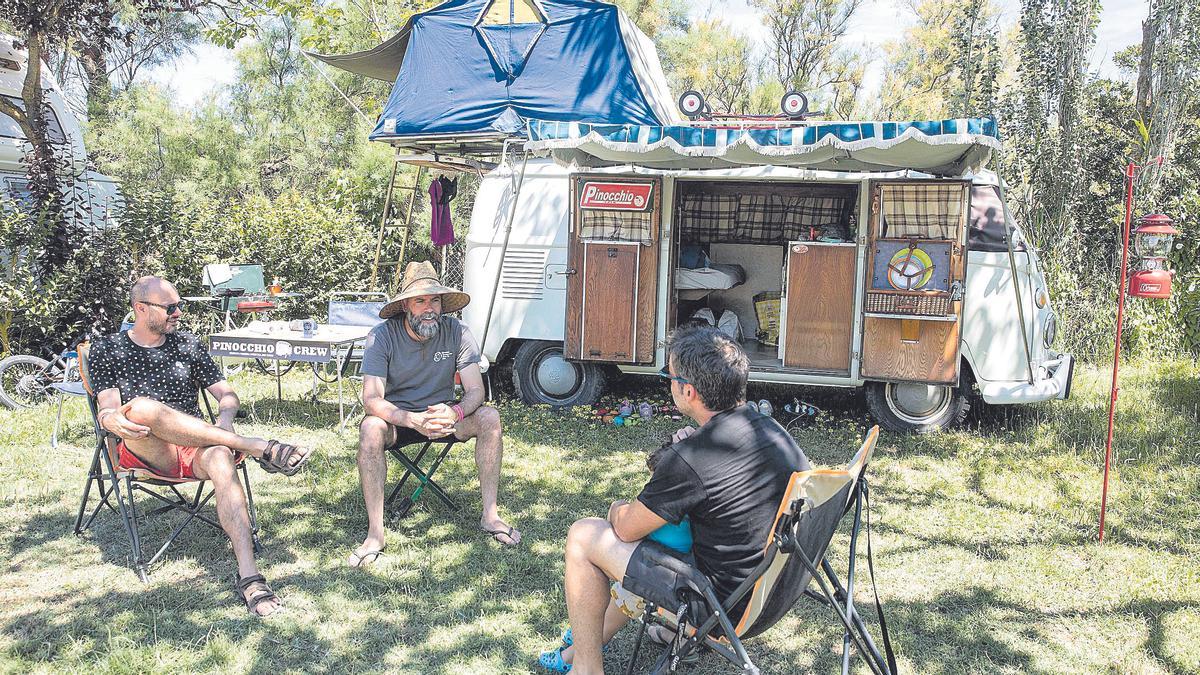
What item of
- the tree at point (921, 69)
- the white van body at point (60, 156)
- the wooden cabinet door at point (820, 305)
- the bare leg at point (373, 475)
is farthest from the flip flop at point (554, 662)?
the tree at point (921, 69)

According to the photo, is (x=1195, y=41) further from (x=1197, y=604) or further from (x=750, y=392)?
(x=1197, y=604)

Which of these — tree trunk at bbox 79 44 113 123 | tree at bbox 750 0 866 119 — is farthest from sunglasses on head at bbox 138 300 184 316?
tree at bbox 750 0 866 119

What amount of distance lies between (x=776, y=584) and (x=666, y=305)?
422 centimetres

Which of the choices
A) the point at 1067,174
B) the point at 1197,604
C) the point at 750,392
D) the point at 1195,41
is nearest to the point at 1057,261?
the point at 1067,174

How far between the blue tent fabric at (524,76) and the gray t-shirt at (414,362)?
4463 mm

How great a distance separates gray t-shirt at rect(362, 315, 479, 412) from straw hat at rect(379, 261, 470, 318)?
0.07 meters

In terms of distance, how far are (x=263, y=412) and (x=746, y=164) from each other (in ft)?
13.2

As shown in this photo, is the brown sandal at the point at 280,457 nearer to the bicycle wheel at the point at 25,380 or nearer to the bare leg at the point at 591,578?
the bare leg at the point at 591,578

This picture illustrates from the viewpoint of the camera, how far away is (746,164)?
228 inches

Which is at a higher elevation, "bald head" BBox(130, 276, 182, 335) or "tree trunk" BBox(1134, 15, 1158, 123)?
"tree trunk" BBox(1134, 15, 1158, 123)

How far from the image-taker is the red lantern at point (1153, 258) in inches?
159

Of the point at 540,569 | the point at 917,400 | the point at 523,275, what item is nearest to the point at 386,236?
the point at 523,275

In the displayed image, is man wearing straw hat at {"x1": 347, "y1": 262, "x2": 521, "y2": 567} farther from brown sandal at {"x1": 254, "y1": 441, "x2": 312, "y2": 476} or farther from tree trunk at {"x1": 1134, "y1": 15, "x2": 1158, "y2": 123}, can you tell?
tree trunk at {"x1": 1134, "y1": 15, "x2": 1158, "y2": 123}

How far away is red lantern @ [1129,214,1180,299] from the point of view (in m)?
4.03
